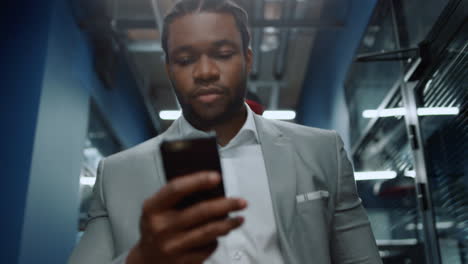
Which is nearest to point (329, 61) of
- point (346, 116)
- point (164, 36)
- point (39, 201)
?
point (346, 116)

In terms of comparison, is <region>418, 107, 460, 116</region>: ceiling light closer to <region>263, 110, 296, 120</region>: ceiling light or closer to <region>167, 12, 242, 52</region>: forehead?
<region>167, 12, 242, 52</region>: forehead

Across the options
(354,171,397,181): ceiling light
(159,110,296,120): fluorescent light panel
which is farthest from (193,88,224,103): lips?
(159,110,296,120): fluorescent light panel

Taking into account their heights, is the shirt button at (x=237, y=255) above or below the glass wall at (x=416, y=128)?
below

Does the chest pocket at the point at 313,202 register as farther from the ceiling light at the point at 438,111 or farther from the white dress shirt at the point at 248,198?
the ceiling light at the point at 438,111

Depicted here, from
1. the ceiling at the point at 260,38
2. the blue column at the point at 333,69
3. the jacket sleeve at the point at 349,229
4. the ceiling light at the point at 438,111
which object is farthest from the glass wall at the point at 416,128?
the jacket sleeve at the point at 349,229

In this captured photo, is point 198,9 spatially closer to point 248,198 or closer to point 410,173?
point 248,198

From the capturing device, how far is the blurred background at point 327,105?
249 centimetres

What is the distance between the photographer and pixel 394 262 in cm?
362

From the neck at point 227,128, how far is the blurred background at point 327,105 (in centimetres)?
145

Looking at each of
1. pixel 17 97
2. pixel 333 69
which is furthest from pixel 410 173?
pixel 17 97

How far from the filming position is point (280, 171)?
1136 mm

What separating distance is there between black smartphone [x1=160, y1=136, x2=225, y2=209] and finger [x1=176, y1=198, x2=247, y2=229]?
46 millimetres

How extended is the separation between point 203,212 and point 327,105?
562 cm

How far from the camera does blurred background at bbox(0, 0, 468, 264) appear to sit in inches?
98.1
